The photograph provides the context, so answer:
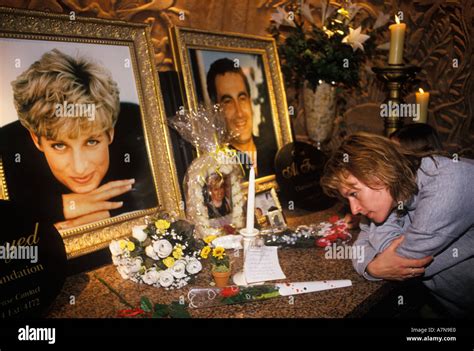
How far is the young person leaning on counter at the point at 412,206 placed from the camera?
4.91 ft

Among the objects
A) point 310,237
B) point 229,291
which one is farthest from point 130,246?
point 310,237

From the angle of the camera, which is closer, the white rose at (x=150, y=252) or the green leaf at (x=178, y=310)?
the green leaf at (x=178, y=310)

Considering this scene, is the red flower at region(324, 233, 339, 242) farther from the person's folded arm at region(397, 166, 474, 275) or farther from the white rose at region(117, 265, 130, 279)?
the white rose at region(117, 265, 130, 279)

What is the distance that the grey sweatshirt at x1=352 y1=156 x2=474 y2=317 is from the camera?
149 centimetres

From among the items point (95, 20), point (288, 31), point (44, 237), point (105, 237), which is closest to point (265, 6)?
point (288, 31)

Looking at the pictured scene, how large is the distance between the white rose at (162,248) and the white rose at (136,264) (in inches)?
3.2

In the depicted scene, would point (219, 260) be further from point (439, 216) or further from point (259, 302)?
point (439, 216)

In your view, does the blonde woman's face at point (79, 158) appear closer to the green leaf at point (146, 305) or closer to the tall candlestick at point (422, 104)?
the green leaf at point (146, 305)

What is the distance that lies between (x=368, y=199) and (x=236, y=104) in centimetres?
93

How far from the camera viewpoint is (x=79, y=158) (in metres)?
1.61

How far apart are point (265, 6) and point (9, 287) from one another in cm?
204

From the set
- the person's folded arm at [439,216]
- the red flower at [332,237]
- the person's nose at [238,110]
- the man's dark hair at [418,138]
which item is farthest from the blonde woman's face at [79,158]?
the man's dark hair at [418,138]

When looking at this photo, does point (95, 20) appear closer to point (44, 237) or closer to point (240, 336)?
point (44, 237)

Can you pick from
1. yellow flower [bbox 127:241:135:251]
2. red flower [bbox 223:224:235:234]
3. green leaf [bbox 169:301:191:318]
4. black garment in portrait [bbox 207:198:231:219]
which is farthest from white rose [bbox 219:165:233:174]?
green leaf [bbox 169:301:191:318]
